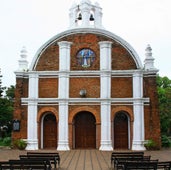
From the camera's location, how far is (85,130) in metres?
29.5

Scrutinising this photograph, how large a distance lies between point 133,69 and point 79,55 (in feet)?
14.6

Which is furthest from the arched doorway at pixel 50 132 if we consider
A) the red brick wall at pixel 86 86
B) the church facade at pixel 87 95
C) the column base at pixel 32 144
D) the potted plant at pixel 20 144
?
the red brick wall at pixel 86 86

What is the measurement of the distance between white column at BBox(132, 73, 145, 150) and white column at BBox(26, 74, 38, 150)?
25.1 ft

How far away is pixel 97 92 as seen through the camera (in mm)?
29125

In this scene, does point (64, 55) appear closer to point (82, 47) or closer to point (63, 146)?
point (82, 47)

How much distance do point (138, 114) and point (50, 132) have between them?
279 inches

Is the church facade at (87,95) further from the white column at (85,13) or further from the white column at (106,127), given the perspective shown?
the white column at (85,13)

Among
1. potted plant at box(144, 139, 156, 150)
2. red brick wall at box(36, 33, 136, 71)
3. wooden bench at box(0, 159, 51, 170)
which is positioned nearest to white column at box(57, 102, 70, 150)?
red brick wall at box(36, 33, 136, 71)

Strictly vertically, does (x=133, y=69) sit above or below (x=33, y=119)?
above

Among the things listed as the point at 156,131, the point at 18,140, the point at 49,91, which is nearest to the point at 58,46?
the point at 49,91

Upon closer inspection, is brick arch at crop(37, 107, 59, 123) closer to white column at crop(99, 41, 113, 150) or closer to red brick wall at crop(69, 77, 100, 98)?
red brick wall at crop(69, 77, 100, 98)

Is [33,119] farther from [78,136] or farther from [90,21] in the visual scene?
[90,21]

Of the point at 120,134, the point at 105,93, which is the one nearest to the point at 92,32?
the point at 105,93

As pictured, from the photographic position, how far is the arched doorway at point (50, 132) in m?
29.4
